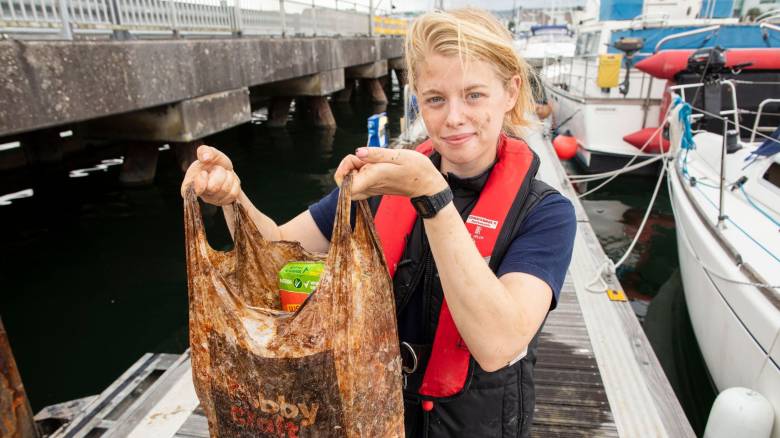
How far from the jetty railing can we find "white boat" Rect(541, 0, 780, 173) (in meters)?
7.08

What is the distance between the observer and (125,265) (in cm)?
730

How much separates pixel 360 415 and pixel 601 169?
11735 mm

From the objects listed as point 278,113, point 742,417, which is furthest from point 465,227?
point 278,113

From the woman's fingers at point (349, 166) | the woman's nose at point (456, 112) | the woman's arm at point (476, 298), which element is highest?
the woman's nose at point (456, 112)

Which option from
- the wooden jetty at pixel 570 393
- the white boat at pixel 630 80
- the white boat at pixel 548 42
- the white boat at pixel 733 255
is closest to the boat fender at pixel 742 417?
the white boat at pixel 733 255

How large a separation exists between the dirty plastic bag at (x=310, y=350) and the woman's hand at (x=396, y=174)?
0.26 ft

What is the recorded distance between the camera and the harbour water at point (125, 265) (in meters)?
5.26

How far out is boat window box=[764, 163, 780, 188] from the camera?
17.4 feet

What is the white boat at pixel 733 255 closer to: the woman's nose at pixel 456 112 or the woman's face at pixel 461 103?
the woman's face at pixel 461 103

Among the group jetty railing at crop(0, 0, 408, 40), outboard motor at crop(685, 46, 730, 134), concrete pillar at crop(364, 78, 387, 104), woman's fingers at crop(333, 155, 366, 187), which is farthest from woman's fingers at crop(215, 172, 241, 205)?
concrete pillar at crop(364, 78, 387, 104)

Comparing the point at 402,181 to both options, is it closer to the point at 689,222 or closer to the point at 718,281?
the point at 718,281

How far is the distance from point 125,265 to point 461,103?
7.34 meters

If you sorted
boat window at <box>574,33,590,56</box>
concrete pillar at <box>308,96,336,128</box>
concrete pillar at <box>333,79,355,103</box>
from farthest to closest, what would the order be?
concrete pillar at <box>333,79,355,103</box>
boat window at <box>574,33,590,56</box>
concrete pillar at <box>308,96,336,128</box>

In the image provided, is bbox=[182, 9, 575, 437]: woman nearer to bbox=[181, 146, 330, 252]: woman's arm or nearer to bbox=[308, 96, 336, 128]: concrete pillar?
bbox=[181, 146, 330, 252]: woman's arm
